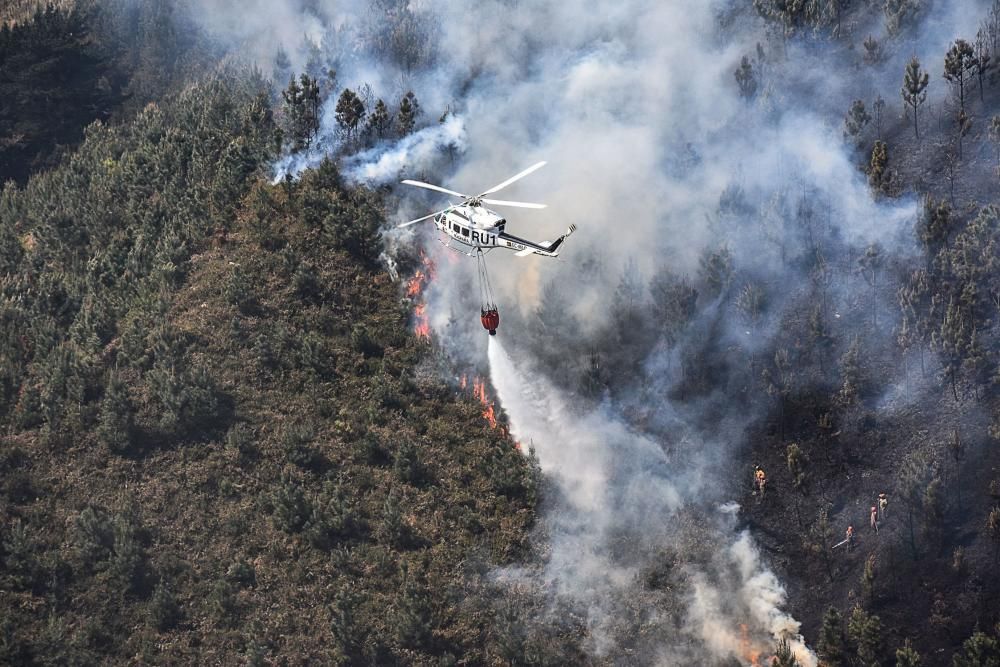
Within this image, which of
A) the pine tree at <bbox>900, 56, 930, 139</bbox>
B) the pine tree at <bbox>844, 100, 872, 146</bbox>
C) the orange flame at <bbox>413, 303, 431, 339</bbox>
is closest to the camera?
the orange flame at <bbox>413, 303, 431, 339</bbox>

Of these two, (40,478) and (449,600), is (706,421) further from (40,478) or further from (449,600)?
(40,478)

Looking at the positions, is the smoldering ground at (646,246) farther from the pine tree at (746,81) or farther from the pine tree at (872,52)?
the pine tree at (872,52)

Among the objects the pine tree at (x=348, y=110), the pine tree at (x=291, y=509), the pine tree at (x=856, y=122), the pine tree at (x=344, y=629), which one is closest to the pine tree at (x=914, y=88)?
the pine tree at (x=856, y=122)

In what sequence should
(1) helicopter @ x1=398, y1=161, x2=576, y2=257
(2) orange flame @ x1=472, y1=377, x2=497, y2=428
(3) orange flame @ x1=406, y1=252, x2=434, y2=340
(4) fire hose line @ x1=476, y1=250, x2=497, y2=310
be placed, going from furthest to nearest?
(4) fire hose line @ x1=476, y1=250, x2=497, y2=310 < (3) orange flame @ x1=406, y1=252, x2=434, y2=340 < (2) orange flame @ x1=472, y1=377, x2=497, y2=428 < (1) helicopter @ x1=398, y1=161, x2=576, y2=257

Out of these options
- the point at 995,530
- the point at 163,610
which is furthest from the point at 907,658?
the point at 163,610

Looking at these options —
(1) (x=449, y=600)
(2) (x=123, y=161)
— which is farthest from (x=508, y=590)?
(2) (x=123, y=161)

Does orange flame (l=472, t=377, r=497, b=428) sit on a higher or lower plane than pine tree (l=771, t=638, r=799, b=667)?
higher

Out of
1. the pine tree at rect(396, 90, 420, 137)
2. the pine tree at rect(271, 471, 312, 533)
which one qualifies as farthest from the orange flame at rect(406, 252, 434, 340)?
the pine tree at rect(271, 471, 312, 533)

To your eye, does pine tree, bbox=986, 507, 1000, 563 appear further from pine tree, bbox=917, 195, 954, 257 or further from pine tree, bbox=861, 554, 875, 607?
pine tree, bbox=917, 195, 954, 257
